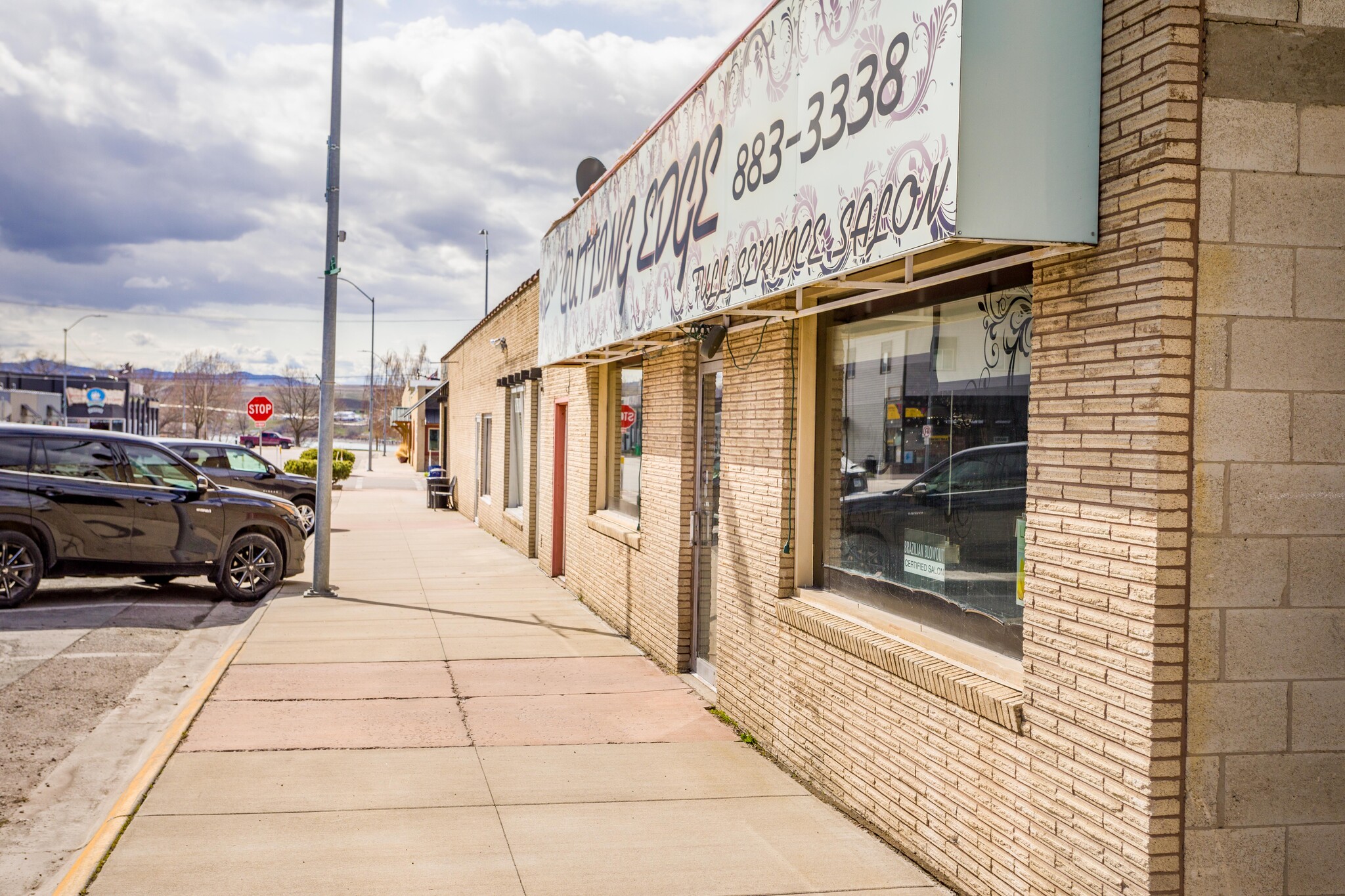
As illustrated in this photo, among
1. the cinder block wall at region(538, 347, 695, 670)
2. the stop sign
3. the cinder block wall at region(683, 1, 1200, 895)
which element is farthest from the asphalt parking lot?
the stop sign

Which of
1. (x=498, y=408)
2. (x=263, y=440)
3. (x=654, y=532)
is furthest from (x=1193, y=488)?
(x=263, y=440)

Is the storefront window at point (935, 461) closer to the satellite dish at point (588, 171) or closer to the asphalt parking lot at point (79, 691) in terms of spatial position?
the asphalt parking lot at point (79, 691)

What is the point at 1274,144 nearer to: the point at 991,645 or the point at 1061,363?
the point at 1061,363

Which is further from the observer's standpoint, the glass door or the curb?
the glass door

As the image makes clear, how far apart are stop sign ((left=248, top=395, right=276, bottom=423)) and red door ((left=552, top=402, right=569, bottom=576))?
54.1 feet

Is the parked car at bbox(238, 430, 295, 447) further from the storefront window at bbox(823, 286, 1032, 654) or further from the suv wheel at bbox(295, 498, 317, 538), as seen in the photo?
the storefront window at bbox(823, 286, 1032, 654)

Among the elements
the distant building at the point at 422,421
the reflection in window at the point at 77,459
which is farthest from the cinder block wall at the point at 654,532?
the distant building at the point at 422,421

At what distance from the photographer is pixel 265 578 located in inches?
518

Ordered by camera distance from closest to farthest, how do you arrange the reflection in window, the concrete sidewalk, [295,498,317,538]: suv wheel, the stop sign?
the concrete sidewalk
the reflection in window
[295,498,317,538]: suv wheel
the stop sign

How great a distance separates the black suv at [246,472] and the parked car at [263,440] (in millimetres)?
29088

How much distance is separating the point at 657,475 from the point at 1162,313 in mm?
6401

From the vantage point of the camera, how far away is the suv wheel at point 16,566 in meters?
11.3

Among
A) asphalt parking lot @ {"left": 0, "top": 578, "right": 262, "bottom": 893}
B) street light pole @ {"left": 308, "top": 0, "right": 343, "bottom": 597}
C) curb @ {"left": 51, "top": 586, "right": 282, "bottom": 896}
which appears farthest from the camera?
street light pole @ {"left": 308, "top": 0, "right": 343, "bottom": 597}

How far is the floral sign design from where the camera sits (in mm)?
4152
